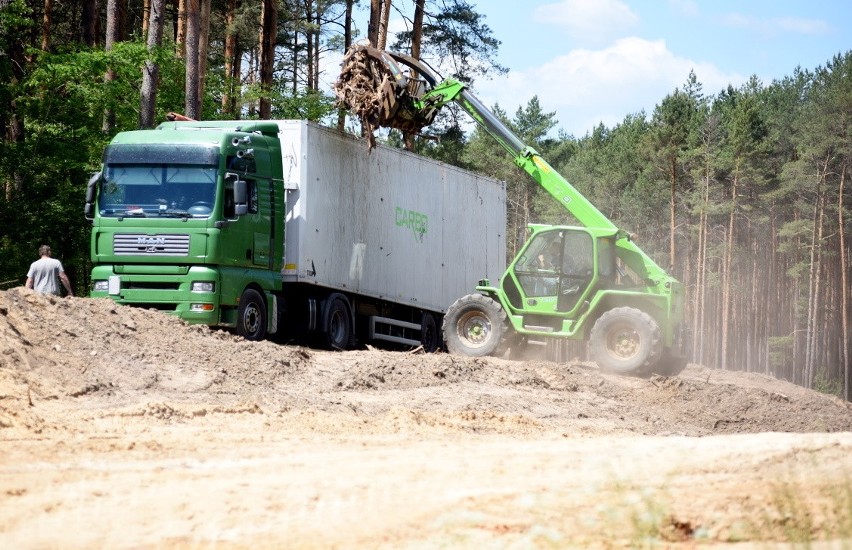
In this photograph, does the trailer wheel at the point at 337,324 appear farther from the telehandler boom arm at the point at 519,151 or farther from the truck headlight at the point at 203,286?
the telehandler boom arm at the point at 519,151

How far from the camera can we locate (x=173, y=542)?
6805 mm

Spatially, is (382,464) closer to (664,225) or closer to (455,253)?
(455,253)

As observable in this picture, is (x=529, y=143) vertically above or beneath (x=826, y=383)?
above

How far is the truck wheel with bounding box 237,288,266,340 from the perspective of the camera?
1884 cm

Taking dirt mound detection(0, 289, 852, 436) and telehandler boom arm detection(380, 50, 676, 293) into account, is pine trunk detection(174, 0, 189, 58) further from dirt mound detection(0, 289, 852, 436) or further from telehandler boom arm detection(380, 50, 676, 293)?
dirt mound detection(0, 289, 852, 436)

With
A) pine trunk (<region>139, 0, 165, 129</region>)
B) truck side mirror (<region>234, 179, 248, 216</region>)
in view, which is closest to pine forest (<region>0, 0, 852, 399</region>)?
pine trunk (<region>139, 0, 165, 129</region>)

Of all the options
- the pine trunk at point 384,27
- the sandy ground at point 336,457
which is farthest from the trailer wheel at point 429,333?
the pine trunk at point 384,27

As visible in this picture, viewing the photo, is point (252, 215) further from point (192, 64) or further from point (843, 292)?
point (843, 292)

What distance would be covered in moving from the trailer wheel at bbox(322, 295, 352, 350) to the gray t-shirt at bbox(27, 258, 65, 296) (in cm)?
446

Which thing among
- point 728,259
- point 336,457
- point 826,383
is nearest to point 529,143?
point 728,259

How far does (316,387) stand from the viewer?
15953 mm

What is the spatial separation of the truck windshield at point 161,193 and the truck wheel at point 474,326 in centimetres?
518

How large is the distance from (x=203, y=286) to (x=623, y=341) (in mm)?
6884

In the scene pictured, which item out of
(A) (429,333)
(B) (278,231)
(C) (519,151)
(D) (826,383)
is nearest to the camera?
(B) (278,231)
